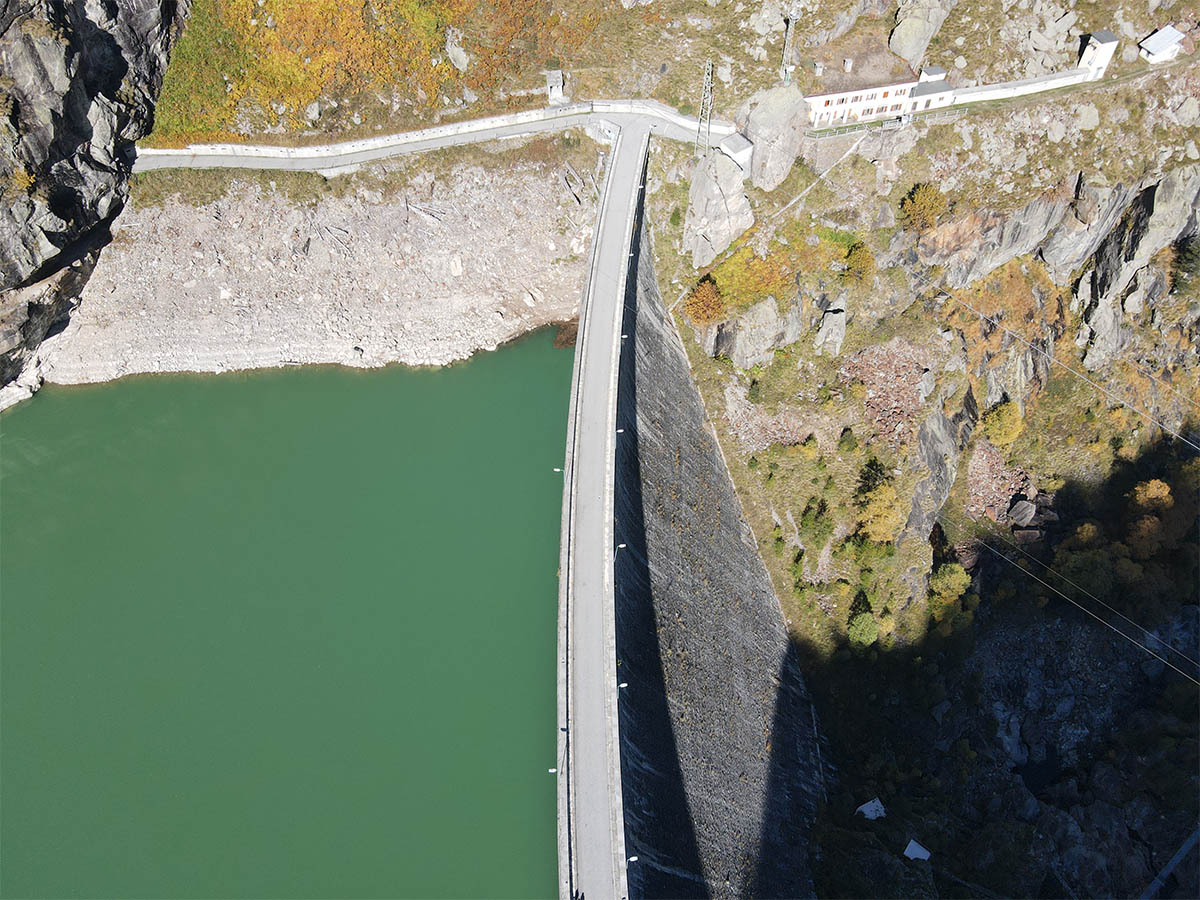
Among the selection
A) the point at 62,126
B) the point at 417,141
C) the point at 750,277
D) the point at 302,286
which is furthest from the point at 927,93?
the point at 62,126

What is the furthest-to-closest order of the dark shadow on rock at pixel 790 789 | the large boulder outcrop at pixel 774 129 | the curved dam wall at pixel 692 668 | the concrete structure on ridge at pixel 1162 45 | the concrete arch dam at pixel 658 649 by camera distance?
the concrete structure on ridge at pixel 1162 45 < the large boulder outcrop at pixel 774 129 < the dark shadow on rock at pixel 790 789 < the curved dam wall at pixel 692 668 < the concrete arch dam at pixel 658 649

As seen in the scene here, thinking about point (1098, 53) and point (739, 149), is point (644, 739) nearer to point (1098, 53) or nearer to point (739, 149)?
point (739, 149)

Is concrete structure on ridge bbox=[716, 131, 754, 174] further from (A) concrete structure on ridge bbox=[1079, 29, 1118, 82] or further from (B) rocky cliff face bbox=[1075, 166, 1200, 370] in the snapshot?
(B) rocky cliff face bbox=[1075, 166, 1200, 370]

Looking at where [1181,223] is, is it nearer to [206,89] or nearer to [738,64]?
[738,64]

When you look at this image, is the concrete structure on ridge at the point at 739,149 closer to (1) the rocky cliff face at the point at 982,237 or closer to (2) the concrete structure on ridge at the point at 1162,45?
(1) the rocky cliff face at the point at 982,237

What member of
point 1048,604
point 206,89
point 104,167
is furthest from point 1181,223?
point 104,167

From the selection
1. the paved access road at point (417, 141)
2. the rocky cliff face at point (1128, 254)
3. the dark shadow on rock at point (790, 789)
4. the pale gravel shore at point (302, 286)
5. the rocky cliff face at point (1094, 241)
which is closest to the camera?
the dark shadow on rock at point (790, 789)

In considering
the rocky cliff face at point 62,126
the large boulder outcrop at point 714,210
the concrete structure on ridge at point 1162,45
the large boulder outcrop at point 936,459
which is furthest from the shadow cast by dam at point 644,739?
the concrete structure on ridge at point 1162,45
